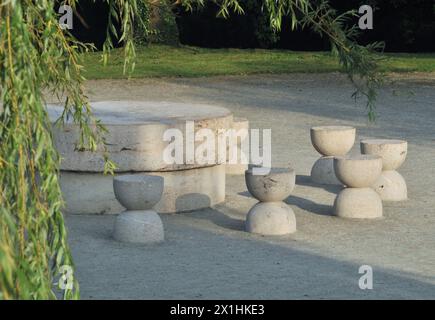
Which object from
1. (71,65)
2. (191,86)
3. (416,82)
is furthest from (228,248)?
(416,82)

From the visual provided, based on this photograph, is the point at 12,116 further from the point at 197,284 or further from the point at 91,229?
the point at 91,229

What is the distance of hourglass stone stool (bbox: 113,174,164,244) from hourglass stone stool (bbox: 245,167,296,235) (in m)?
0.67

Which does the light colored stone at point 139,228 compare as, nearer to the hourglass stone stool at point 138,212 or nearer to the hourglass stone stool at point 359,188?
the hourglass stone stool at point 138,212

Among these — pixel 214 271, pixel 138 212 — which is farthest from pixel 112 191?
pixel 214 271

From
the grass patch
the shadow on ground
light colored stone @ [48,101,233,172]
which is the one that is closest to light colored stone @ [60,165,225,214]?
light colored stone @ [48,101,233,172]

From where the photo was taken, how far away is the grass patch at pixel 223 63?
18094 millimetres

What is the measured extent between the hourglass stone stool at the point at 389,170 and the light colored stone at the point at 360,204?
0.66m

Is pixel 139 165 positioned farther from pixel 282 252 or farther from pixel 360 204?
pixel 360 204

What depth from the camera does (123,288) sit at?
5.96 meters

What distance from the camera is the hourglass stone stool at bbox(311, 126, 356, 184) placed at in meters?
9.21

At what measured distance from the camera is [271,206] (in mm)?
7414

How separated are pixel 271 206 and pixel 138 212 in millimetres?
941

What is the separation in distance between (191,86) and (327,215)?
842 centimetres

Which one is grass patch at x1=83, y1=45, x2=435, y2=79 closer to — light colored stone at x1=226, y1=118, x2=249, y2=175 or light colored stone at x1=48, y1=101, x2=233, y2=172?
light colored stone at x1=226, y1=118, x2=249, y2=175
